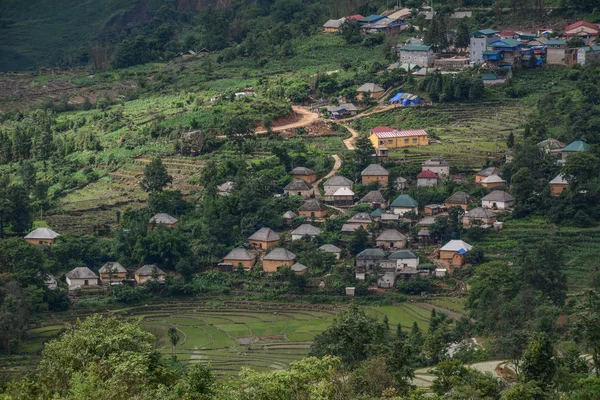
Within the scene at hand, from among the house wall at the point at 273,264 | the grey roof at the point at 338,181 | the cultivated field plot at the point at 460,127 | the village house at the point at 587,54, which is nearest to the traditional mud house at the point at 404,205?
Answer: the grey roof at the point at 338,181

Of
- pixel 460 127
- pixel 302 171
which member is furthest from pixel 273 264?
pixel 460 127

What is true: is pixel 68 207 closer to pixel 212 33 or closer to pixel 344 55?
pixel 344 55

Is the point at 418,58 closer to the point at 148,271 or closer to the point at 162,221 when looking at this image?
the point at 162,221

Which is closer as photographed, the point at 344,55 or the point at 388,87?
the point at 388,87

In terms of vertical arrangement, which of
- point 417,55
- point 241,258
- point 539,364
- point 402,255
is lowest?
point 241,258

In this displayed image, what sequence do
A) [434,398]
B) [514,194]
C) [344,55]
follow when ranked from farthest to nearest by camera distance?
[344,55] < [514,194] < [434,398]

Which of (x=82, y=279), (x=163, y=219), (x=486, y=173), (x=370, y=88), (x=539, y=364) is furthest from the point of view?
→ (x=370, y=88)

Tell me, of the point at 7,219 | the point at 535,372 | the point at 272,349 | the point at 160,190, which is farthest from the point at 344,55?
the point at 535,372
